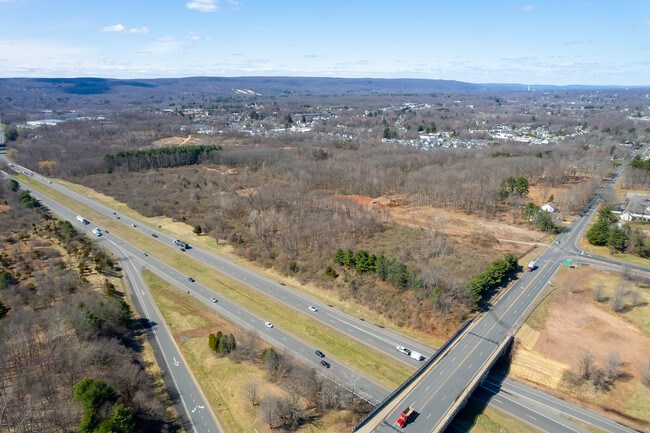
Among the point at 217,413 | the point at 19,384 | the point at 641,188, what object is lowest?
the point at 217,413

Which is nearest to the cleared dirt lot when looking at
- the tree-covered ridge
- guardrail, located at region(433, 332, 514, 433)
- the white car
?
guardrail, located at region(433, 332, 514, 433)

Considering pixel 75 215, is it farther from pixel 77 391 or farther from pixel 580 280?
pixel 580 280

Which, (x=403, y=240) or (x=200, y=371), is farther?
(x=403, y=240)

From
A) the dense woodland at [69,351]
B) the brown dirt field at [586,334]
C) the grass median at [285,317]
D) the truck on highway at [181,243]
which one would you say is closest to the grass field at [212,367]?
the dense woodland at [69,351]

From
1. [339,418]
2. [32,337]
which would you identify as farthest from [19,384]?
[339,418]

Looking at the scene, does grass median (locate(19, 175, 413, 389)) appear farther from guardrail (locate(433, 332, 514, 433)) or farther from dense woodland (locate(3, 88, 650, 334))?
dense woodland (locate(3, 88, 650, 334))

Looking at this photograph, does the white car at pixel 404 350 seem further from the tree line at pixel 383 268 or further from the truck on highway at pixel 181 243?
the truck on highway at pixel 181 243

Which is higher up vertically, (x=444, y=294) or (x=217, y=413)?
(x=444, y=294)
